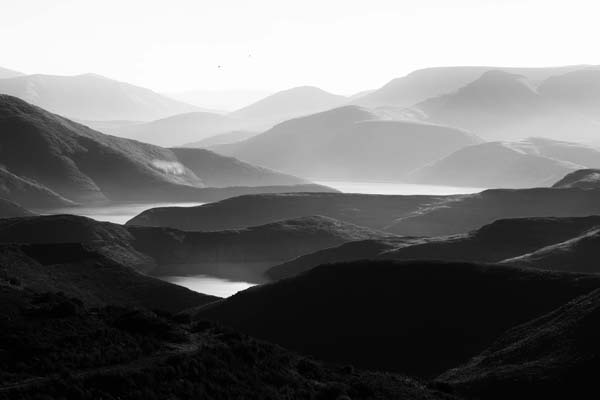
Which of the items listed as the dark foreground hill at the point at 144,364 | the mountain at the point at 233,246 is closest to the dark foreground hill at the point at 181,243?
the mountain at the point at 233,246

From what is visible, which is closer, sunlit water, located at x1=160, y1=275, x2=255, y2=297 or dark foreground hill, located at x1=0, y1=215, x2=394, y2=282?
sunlit water, located at x1=160, y1=275, x2=255, y2=297

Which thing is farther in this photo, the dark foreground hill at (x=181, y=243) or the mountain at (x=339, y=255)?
the dark foreground hill at (x=181, y=243)

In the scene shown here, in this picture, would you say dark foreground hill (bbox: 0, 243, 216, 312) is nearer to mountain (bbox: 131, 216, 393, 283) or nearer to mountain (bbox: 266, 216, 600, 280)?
mountain (bbox: 266, 216, 600, 280)

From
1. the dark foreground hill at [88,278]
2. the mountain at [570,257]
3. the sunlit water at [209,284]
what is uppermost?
the mountain at [570,257]

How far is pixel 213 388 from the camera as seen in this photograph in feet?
123

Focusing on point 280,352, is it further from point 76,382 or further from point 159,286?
point 159,286

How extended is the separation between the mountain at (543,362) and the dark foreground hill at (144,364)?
33.4 ft

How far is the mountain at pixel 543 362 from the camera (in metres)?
56.7

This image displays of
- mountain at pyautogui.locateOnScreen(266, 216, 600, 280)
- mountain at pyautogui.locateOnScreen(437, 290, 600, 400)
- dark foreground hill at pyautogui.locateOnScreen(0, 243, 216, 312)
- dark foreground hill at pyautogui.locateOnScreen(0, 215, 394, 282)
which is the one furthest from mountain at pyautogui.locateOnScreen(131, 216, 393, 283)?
mountain at pyautogui.locateOnScreen(437, 290, 600, 400)

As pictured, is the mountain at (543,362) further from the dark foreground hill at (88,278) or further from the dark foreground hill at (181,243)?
the dark foreground hill at (181,243)

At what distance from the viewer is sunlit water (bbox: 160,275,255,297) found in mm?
130875

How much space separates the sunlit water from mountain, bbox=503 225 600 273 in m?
42.3

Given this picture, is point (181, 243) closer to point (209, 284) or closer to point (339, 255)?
point (209, 284)

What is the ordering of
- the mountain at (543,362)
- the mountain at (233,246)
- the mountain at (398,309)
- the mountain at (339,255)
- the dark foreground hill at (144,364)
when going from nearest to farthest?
the dark foreground hill at (144,364) < the mountain at (543,362) < the mountain at (398,309) < the mountain at (339,255) < the mountain at (233,246)
